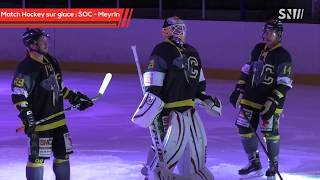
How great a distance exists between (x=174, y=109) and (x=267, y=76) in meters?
1.14

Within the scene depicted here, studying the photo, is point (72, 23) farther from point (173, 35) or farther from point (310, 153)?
point (173, 35)

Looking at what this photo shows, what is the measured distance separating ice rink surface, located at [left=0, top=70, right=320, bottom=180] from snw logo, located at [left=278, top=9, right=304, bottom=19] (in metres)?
1.47

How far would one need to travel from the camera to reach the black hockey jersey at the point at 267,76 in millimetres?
5332

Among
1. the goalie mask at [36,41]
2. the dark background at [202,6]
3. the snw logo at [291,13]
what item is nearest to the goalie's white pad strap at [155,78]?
the goalie mask at [36,41]

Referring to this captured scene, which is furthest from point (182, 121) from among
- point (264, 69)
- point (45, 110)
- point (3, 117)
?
point (3, 117)

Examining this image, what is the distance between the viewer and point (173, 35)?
4.57 m

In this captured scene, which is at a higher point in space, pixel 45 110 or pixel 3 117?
pixel 45 110

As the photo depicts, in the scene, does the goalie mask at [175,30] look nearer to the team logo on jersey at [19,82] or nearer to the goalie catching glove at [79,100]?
the goalie catching glove at [79,100]

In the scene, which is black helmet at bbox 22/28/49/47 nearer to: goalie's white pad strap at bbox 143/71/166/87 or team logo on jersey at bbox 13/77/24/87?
team logo on jersey at bbox 13/77/24/87

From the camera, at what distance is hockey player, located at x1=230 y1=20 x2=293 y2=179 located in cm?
534

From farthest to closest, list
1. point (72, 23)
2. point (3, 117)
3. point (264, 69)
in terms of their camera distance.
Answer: point (72, 23)
point (3, 117)
point (264, 69)

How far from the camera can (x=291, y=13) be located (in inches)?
432

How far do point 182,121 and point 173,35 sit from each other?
521mm

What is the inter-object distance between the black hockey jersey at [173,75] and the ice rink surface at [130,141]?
3.65 ft
